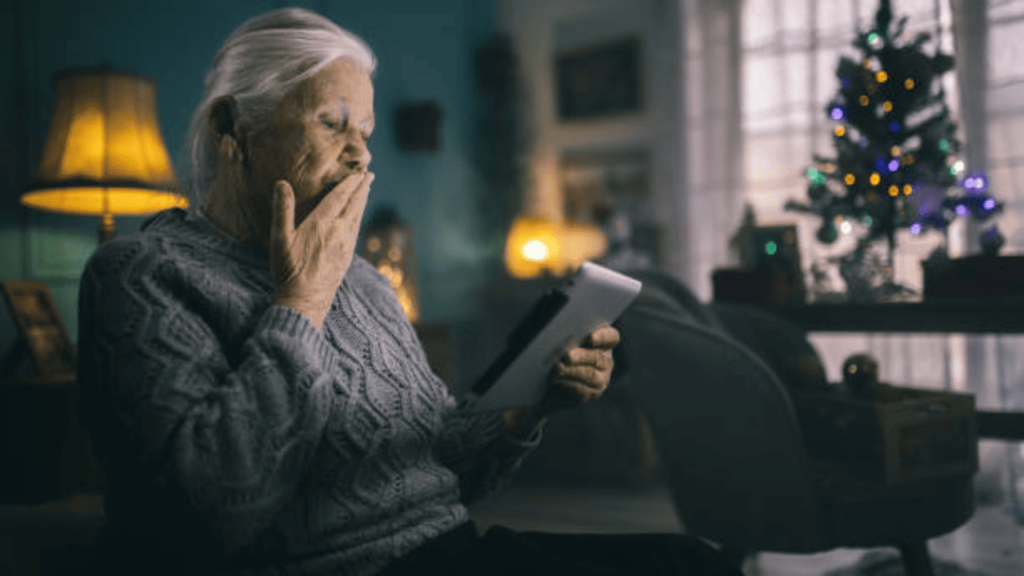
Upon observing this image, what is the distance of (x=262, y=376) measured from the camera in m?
0.77

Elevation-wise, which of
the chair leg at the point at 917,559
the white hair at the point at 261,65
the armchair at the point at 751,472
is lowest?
the chair leg at the point at 917,559

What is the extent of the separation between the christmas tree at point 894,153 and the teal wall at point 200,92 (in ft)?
6.31

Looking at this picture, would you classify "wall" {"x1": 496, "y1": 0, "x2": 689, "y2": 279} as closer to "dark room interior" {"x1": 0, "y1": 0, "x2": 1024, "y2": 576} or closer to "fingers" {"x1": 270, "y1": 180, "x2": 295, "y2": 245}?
"dark room interior" {"x1": 0, "y1": 0, "x2": 1024, "y2": 576}

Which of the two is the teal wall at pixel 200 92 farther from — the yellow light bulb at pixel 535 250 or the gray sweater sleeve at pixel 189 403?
the gray sweater sleeve at pixel 189 403

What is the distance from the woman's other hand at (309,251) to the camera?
85 cm

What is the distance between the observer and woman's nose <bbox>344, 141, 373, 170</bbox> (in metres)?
0.97

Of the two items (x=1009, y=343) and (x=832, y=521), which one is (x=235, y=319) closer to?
(x=832, y=521)

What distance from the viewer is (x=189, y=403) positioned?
749mm

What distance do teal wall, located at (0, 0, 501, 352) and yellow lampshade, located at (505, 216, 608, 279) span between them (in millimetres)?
372

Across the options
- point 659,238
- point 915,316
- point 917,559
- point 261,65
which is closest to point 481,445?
point 261,65

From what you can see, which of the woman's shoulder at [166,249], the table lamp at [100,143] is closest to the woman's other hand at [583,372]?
the woman's shoulder at [166,249]

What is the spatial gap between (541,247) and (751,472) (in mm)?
2240

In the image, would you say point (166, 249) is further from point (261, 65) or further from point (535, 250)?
point (535, 250)

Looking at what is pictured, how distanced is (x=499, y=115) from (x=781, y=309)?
221cm
